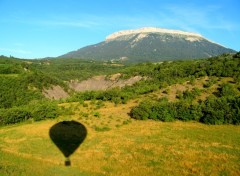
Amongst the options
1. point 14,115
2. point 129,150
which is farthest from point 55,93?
point 129,150

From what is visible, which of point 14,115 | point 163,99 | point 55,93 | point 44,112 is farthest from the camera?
point 55,93

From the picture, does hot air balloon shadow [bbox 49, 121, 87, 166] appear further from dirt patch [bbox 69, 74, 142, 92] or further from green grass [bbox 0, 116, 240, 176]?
dirt patch [bbox 69, 74, 142, 92]

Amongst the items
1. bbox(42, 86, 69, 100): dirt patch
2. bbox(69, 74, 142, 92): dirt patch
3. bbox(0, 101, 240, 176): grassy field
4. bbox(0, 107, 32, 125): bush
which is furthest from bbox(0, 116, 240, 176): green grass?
bbox(69, 74, 142, 92): dirt patch

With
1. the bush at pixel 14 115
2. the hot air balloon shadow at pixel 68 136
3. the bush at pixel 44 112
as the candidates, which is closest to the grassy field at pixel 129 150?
the hot air balloon shadow at pixel 68 136

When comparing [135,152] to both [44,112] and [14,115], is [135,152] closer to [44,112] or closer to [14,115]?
[44,112]

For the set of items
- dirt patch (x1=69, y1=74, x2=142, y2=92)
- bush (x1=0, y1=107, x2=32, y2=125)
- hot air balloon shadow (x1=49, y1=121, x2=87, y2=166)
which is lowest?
dirt patch (x1=69, y1=74, x2=142, y2=92)

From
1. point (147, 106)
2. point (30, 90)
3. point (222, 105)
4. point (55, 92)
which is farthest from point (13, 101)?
point (222, 105)

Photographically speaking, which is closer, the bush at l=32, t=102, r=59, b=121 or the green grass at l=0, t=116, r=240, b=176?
the green grass at l=0, t=116, r=240, b=176
